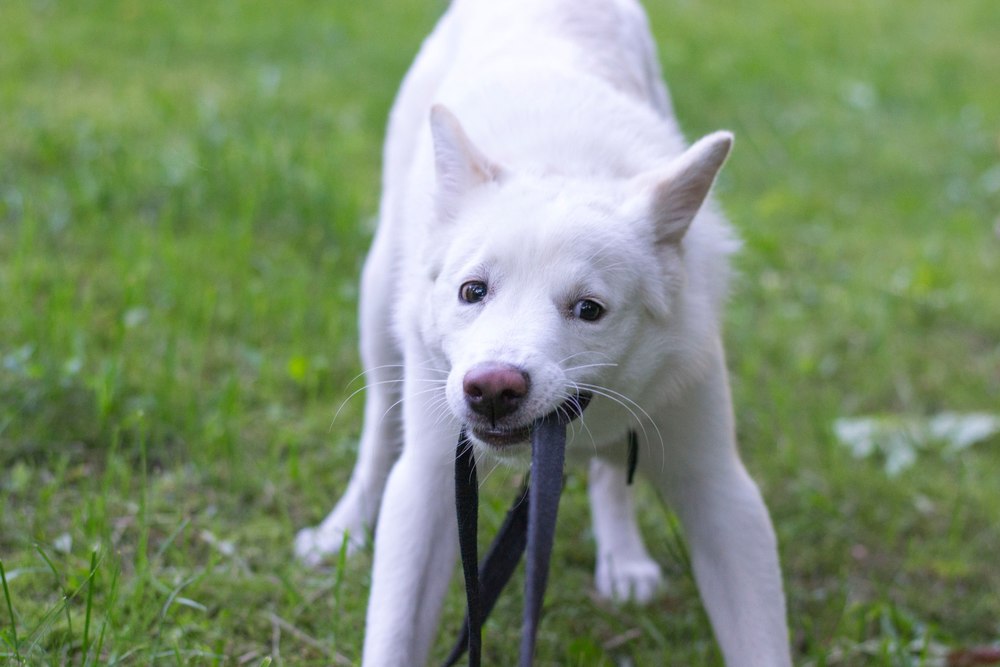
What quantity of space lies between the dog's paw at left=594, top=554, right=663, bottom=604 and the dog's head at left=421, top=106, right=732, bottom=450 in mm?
1226

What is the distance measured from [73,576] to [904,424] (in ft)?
11.0

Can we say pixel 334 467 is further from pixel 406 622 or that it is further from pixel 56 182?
pixel 56 182

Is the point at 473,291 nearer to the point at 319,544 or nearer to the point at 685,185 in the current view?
the point at 685,185

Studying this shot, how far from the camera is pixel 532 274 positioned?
2738 mm

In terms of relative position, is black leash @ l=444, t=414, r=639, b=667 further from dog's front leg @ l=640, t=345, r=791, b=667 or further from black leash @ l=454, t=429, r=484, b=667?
dog's front leg @ l=640, t=345, r=791, b=667

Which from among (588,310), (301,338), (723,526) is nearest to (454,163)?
(588,310)

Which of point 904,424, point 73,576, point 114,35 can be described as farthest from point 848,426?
point 114,35

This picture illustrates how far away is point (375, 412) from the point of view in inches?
163

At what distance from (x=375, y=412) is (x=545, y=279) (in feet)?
5.21

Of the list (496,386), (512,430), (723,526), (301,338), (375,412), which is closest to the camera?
(496,386)

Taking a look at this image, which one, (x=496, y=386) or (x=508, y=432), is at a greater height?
(x=496, y=386)

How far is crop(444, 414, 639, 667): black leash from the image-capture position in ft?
7.72

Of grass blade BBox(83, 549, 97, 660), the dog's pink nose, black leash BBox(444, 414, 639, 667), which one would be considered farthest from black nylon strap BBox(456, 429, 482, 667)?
grass blade BBox(83, 549, 97, 660)

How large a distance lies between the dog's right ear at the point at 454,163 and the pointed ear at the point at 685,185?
444mm
